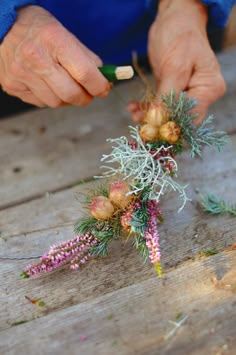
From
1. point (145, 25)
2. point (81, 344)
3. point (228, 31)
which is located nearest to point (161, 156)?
point (81, 344)

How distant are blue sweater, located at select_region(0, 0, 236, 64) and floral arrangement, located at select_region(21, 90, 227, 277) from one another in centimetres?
42

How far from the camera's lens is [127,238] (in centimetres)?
100

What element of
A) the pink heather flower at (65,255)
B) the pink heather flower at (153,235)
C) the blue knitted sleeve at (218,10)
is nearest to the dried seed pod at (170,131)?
the pink heather flower at (153,235)

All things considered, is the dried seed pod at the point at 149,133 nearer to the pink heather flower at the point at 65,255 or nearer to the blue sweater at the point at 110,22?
the pink heather flower at the point at 65,255

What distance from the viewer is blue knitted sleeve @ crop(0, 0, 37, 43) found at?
45.3 inches

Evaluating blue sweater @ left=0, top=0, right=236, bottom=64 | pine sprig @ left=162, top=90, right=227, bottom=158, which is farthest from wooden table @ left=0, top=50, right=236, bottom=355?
blue sweater @ left=0, top=0, right=236, bottom=64

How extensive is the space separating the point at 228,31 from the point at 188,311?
128 cm

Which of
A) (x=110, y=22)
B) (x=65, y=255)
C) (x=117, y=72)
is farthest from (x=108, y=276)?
(x=110, y=22)

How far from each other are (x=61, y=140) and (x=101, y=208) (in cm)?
46

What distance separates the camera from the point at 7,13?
1.16 metres

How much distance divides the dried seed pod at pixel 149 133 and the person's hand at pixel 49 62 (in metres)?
0.15

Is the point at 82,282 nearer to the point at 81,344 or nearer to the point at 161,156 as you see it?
the point at 81,344

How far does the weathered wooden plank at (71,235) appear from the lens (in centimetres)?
95

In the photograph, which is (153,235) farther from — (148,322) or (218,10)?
(218,10)
